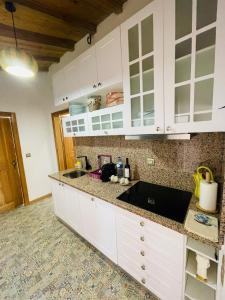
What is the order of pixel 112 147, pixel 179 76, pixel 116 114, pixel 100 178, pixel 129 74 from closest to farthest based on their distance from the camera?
pixel 179 76, pixel 129 74, pixel 116 114, pixel 100 178, pixel 112 147

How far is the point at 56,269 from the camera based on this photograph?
171cm

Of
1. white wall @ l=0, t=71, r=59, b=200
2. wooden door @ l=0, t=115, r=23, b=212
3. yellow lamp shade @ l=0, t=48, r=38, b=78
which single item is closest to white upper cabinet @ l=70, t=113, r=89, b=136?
yellow lamp shade @ l=0, t=48, r=38, b=78

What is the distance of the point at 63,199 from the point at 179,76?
213 centimetres

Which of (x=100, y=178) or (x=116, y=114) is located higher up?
(x=116, y=114)

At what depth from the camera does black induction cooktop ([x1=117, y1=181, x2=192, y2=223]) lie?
3.92 feet

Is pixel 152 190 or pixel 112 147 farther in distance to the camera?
pixel 112 147

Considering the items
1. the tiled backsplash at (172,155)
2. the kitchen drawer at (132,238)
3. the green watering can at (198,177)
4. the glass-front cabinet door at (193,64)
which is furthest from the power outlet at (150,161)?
the kitchen drawer at (132,238)

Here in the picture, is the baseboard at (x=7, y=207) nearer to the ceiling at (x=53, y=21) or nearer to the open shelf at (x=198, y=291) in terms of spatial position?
the ceiling at (x=53, y=21)

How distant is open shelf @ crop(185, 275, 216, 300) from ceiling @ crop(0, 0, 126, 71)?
269cm

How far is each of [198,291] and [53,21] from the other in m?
2.99

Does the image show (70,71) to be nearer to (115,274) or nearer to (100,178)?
(100,178)

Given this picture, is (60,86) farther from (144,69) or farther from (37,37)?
(144,69)

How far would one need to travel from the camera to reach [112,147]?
2.13 metres

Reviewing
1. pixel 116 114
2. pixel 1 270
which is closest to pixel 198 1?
pixel 116 114
